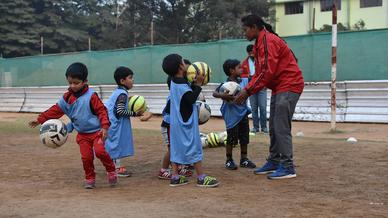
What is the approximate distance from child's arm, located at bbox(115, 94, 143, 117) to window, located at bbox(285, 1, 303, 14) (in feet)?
163

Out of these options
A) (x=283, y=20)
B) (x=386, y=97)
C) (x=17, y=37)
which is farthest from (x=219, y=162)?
(x=283, y=20)

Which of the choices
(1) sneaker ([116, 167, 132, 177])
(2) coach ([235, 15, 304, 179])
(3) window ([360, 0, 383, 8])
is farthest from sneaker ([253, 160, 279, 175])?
(3) window ([360, 0, 383, 8])

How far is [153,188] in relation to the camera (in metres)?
6.38

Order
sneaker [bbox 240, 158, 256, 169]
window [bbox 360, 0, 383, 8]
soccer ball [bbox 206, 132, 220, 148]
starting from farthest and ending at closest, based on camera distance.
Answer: window [bbox 360, 0, 383, 8]
soccer ball [bbox 206, 132, 220, 148]
sneaker [bbox 240, 158, 256, 169]

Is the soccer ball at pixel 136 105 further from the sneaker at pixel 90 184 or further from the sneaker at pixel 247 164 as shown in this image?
the sneaker at pixel 247 164

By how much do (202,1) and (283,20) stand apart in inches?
386

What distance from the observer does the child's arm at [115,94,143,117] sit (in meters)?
7.17

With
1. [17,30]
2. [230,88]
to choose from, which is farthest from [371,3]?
[230,88]

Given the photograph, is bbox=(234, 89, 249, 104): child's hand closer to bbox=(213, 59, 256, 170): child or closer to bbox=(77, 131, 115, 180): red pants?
bbox=(213, 59, 256, 170): child

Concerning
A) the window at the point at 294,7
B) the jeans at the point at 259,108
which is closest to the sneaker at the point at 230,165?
the jeans at the point at 259,108

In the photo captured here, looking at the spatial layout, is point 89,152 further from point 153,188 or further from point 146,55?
point 146,55

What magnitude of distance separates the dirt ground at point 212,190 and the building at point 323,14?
125ft

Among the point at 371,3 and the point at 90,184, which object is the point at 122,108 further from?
the point at 371,3

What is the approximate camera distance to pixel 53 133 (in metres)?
6.63
